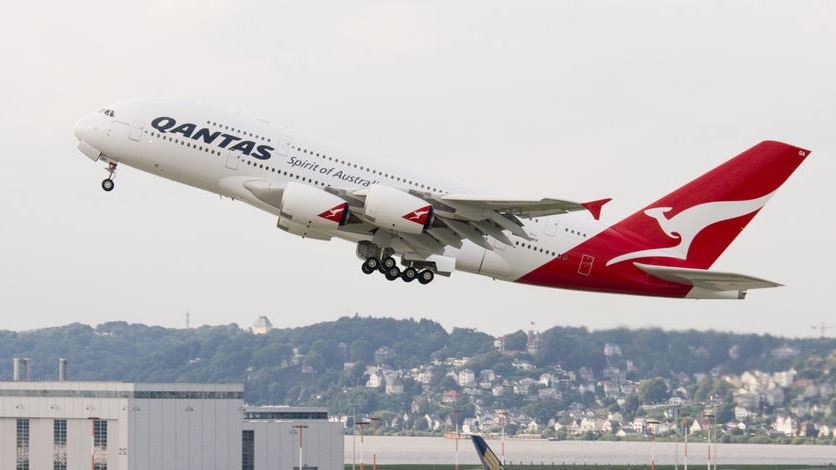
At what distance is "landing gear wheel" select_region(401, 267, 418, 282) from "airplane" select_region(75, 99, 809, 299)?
4cm

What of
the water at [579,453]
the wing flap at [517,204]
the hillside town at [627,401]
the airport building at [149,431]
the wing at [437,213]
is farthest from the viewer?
the water at [579,453]

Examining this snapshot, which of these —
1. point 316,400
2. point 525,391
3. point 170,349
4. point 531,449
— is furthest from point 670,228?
point 170,349

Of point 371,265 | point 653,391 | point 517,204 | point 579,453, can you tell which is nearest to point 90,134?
point 371,265

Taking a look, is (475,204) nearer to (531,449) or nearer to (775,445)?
(775,445)

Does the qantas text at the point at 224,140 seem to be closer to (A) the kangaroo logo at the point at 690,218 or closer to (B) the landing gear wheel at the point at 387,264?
(B) the landing gear wheel at the point at 387,264

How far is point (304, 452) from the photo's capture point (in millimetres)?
84250

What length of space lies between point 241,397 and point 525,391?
21.6 meters

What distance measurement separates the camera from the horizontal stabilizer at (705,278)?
50.8 meters

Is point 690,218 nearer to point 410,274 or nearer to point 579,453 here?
point 410,274

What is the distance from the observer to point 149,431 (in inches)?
3130

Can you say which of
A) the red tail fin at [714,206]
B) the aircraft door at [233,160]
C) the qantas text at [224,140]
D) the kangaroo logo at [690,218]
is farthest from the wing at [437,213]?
the red tail fin at [714,206]

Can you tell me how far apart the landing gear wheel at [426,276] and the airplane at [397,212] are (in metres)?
0.05

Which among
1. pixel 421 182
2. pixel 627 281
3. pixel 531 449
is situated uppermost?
pixel 421 182

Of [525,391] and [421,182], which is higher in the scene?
[421,182]
